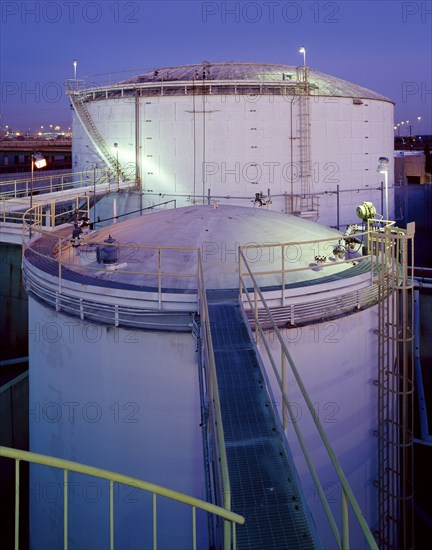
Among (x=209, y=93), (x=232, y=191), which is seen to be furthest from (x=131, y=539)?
(x=209, y=93)

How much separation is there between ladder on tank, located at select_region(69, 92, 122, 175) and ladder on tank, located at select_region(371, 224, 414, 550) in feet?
60.6

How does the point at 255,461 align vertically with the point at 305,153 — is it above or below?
below

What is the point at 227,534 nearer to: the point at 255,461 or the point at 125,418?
the point at 255,461

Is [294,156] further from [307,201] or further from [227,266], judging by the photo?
[227,266]

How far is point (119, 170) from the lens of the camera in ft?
88.4

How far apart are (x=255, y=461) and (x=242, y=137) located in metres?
20.5

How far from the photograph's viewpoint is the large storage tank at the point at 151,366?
8.90 meters

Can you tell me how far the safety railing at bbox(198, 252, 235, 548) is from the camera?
4.14 meters

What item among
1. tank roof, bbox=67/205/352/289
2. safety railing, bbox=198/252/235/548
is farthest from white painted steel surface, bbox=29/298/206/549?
tank roof, bbox=67/205/352/289

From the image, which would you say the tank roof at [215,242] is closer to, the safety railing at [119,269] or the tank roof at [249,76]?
the safety railing at [119,269]

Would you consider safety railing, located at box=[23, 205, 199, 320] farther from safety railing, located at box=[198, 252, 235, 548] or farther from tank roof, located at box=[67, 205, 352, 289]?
safety railing, located at box=[198, 252, 235, 548]

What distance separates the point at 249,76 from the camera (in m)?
26.2

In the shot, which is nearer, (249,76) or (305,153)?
(305,153)

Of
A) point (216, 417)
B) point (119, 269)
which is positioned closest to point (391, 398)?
point (119, 269)
